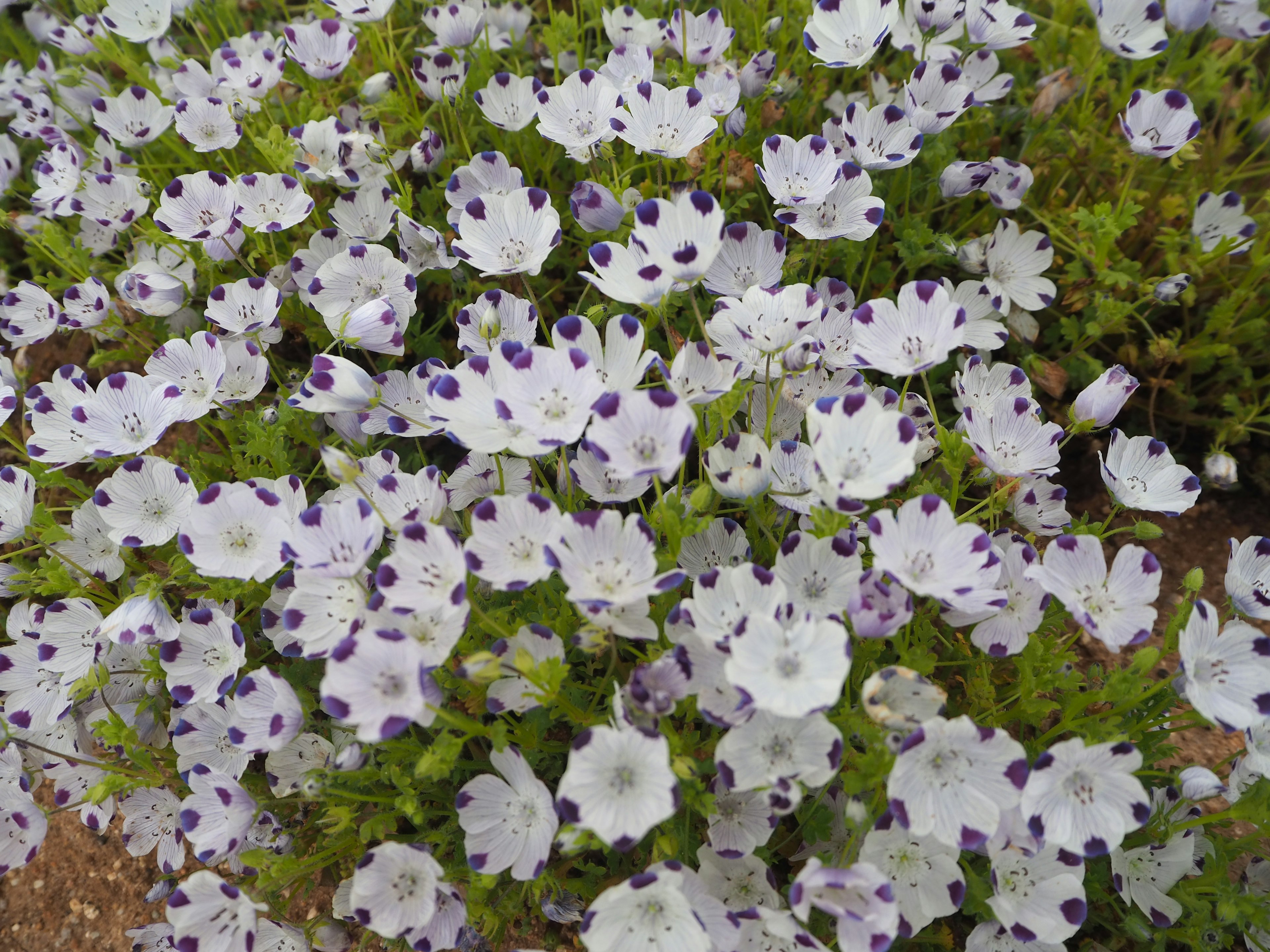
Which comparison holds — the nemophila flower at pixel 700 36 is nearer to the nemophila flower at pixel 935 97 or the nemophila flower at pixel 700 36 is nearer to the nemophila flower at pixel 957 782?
the nemophila flower at pixel 935 97

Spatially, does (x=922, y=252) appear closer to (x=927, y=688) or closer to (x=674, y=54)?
(x=674, y=54)

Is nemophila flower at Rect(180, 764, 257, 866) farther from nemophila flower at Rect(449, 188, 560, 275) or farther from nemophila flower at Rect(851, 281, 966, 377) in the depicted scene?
nemophila flower at Rect(851, 281, 966, 377)

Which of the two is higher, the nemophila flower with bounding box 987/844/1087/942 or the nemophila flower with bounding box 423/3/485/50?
the nemophila flower with bounding box 423/3/485/50

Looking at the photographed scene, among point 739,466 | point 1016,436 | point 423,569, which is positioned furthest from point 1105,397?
point 423,569

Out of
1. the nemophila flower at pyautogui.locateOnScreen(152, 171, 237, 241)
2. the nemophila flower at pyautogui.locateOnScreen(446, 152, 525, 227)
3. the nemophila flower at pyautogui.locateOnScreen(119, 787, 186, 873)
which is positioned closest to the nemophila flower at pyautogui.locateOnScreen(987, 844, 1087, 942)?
the nemophila flower at pyautogui.locateOnScreen(119, 787, 186, 873)

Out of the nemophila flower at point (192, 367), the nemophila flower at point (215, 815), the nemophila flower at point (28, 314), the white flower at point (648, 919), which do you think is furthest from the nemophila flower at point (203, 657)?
the nemophila flower at point (28, 314)

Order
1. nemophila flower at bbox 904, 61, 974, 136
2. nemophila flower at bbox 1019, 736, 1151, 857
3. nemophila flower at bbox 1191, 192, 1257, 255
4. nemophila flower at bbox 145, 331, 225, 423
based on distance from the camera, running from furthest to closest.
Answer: nemophila flower at bbox 1191, 192, 1257, 255 < nemophila flower at bbox 904, 61, 974, 136 < nemophila flower at bbox 145, 331, 225, 423 < nemophila flower at bbox 1019, 736, 1151, 857

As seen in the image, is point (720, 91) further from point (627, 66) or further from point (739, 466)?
point (739, 466)

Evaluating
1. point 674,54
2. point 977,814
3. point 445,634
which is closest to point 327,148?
point 674,54
